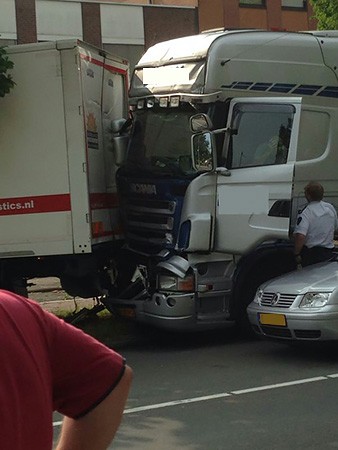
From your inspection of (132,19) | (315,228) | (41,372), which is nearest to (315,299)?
(315,228)

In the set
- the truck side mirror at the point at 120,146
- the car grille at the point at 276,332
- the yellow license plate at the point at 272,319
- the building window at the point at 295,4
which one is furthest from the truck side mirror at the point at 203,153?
the building window at the point at 295,4

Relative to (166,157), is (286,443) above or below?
below

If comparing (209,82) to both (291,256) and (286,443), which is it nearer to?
(291,256)

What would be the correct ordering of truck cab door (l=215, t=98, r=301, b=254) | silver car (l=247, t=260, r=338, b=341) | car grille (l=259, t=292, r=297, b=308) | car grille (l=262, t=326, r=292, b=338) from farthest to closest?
truck cab door (l=215, t=98, r=301, b=254)
car grille (l=259, t=292, r=297, b=308)
car grille (l=262, t=326, r=292, b=338)
silver car (l=247, t=260, r=338, b=341)

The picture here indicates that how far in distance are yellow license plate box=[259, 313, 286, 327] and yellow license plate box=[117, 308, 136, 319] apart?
6.02 ft

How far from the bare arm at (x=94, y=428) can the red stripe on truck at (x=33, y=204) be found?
781 centimetres

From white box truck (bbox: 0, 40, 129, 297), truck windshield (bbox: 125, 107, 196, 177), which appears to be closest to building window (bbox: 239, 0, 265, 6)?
truck windshield (bbox: 125, 107, 196, 177)

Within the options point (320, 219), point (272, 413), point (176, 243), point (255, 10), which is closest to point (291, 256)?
point (320, 219)

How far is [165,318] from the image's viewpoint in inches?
389

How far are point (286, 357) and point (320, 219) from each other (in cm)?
186

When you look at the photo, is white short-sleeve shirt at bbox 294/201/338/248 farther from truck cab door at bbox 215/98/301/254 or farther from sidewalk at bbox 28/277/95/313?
sidewalk at bbox 28/277/95/313

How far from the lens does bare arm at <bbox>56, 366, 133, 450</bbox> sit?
2.06 metres

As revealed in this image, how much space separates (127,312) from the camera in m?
10.4

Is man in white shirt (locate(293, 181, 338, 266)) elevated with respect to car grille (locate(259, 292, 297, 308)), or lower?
elevated
